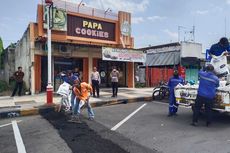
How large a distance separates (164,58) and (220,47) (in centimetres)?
2033

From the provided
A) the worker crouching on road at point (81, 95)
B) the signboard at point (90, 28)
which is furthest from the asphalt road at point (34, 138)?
the signboard at point (90, 28)

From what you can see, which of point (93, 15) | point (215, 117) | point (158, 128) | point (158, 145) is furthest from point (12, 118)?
point (93, 15)

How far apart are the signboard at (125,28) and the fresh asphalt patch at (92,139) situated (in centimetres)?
1231

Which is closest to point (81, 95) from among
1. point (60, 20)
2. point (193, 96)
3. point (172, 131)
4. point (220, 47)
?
point (172, 131)

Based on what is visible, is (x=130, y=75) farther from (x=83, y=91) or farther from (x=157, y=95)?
(x=83, y=91)

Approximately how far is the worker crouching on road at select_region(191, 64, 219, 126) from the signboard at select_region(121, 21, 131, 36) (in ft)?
41.4

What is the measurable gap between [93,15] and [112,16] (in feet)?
5.23

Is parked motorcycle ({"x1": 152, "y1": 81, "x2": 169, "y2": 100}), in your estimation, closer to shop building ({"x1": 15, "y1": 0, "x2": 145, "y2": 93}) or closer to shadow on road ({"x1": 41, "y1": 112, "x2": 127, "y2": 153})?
shop building ({"x1": 15, "y1": 0, "x2": 145, "y2": 93})

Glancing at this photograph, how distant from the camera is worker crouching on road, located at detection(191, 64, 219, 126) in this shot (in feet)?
27.3

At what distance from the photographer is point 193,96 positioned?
30.0 ft

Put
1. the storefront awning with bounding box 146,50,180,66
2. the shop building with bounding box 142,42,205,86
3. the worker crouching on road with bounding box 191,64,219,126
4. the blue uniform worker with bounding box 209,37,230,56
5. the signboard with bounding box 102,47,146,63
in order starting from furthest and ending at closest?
the storefront awning with bounding box 146,50,180,66, the shop building with bounding box 142,42,205,86, the signboard with bounding box 102,47,146,63, the blue uniform worker with bounding box 209,37,230,56, the worker crouching on road with bounding box 191,64,219,126

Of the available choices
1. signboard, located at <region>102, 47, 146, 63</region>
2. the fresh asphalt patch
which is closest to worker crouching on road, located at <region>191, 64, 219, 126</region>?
the fresh asphalt patch

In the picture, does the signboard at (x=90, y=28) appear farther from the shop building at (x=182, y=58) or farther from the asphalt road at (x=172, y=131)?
the asphalt road at (x=172, y=131)

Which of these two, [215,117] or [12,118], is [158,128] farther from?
[12,118]
